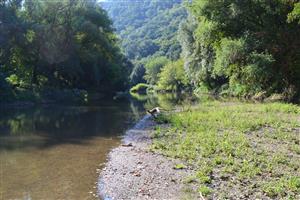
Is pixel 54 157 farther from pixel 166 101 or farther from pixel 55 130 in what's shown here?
pixel 166 101

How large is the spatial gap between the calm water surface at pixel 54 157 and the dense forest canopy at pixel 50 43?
25.8 meters

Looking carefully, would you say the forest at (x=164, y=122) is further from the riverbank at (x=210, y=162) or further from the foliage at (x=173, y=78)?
the foliage at (x=173, y=78)

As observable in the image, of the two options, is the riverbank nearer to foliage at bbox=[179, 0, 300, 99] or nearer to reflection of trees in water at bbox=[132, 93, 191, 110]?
foliage at bbox=[179, 0, 300, 99]

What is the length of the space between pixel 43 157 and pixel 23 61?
151 feet

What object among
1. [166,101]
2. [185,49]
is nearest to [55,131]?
[166,101]

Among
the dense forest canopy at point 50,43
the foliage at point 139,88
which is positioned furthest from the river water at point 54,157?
the foliage at point 139,88

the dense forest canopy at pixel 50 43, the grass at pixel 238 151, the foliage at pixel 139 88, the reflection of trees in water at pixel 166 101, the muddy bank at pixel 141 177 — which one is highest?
the dense forest canopy at pixel 50 43

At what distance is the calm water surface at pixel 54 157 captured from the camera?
13.1 m

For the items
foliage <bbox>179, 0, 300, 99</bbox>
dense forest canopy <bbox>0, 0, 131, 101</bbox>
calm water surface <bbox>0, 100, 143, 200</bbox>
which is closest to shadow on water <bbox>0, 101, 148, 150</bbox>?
calm water surface <bbox>0, 100, 143, 200</bbox>

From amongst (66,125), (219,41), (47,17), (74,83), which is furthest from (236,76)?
(74,83)

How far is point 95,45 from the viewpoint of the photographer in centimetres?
7262

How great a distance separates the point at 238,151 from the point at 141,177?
13.2ft

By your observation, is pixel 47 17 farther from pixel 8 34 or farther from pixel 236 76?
pixel 236 76

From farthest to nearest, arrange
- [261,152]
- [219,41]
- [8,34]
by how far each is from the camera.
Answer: [8,34]
[219,41]
[261,152]
